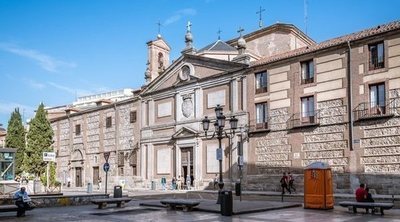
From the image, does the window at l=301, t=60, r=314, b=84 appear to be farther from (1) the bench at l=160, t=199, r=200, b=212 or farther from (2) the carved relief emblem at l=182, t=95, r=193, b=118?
(1) the bench at l=160, t=199, r=200, b=212

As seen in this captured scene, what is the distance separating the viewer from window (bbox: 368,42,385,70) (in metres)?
25.0

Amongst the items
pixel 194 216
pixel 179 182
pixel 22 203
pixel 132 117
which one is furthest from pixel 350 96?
pixel 132 117

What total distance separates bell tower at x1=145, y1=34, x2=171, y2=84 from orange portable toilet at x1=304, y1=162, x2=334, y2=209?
26290 millimetres

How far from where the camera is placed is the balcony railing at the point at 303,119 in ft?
90.4

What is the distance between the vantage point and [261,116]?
102ft

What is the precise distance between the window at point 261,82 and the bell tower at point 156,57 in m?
13.5

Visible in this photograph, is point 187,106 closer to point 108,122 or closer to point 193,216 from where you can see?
point 108,122

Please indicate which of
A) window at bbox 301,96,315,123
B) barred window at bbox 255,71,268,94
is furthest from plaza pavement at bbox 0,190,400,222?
barred window at bbox 255,71,268,94

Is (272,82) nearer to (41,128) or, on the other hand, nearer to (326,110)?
(326,110)

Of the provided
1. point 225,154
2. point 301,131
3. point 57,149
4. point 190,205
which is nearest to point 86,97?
point 57,149

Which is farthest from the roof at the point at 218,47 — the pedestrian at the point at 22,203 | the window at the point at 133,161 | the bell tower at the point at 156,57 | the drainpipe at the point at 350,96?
the pedestrian at the point at 22,203

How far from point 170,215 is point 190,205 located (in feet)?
5.01

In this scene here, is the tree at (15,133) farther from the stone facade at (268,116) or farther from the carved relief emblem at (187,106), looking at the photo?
the carved relief emblem at (187,106)

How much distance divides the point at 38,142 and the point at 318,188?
31.2 m
